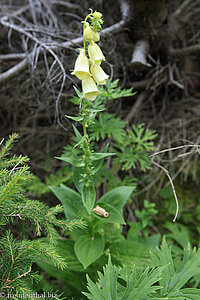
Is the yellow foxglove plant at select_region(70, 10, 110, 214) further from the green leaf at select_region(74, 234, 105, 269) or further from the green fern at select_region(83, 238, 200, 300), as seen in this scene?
the green fern at select_region(83, 238, 200, 300)

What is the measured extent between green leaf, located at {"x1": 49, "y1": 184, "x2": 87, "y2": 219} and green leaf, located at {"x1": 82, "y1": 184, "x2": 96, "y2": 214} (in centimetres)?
15

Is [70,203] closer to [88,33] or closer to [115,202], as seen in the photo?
[115,202]

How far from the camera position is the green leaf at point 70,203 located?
1410 mm

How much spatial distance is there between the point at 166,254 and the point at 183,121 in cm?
150

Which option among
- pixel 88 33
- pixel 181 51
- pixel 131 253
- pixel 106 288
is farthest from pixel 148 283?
pixel 181 51

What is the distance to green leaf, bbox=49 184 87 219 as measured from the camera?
141cm

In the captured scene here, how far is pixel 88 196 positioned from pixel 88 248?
30cm

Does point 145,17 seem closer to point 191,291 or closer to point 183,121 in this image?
point 183,121

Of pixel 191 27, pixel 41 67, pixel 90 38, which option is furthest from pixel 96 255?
pixel 191 27

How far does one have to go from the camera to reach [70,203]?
1.44 m

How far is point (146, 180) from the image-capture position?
7.54ft

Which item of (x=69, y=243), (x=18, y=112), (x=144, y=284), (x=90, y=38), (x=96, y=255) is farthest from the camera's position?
(x=18, y=112)

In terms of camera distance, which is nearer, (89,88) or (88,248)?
(89,88)

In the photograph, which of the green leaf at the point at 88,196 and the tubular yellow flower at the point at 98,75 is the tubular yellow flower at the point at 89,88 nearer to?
the tubular yellow flower at the point at 98,75
